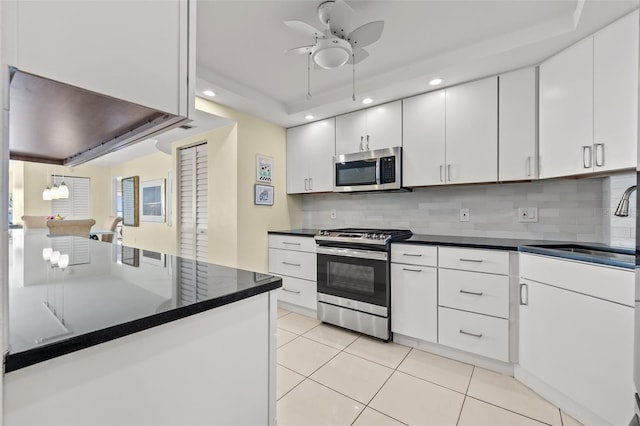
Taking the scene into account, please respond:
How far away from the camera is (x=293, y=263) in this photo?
314 centimetres

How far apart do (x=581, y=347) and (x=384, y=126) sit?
7.27 feet

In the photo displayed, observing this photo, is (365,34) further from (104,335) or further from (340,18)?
(104,335)

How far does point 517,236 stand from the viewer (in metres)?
2.43

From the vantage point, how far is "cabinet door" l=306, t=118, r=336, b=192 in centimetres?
324

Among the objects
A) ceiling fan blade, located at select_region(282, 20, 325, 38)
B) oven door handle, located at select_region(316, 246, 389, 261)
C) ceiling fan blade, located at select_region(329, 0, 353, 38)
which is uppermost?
ceiling fan blade, located at select_region(329, 0, 353, 38)

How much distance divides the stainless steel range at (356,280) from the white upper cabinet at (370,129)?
0.94 meters

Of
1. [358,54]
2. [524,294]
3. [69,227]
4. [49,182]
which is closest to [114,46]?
[358,54]

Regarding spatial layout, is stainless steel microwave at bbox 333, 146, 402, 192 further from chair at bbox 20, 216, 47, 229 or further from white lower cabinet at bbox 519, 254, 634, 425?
chair at bbox 20, 216, 47, 229

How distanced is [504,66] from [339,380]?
2600 mm

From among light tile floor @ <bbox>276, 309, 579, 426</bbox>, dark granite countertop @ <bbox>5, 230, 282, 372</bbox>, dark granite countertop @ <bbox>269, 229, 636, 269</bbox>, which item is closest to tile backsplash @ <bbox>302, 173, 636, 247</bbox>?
dark granite countertop @ <bbox>269, 229, 636, 269</bbox>

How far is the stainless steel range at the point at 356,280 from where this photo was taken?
7.98 feet

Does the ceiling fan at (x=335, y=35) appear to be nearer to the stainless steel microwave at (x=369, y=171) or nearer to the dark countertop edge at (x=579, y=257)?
the stainless steel microwave at (x=369, y=171)

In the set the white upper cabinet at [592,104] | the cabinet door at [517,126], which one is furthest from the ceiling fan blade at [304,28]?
the white upper cabinet at [592,104]

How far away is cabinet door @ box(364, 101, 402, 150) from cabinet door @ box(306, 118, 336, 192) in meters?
0.45
